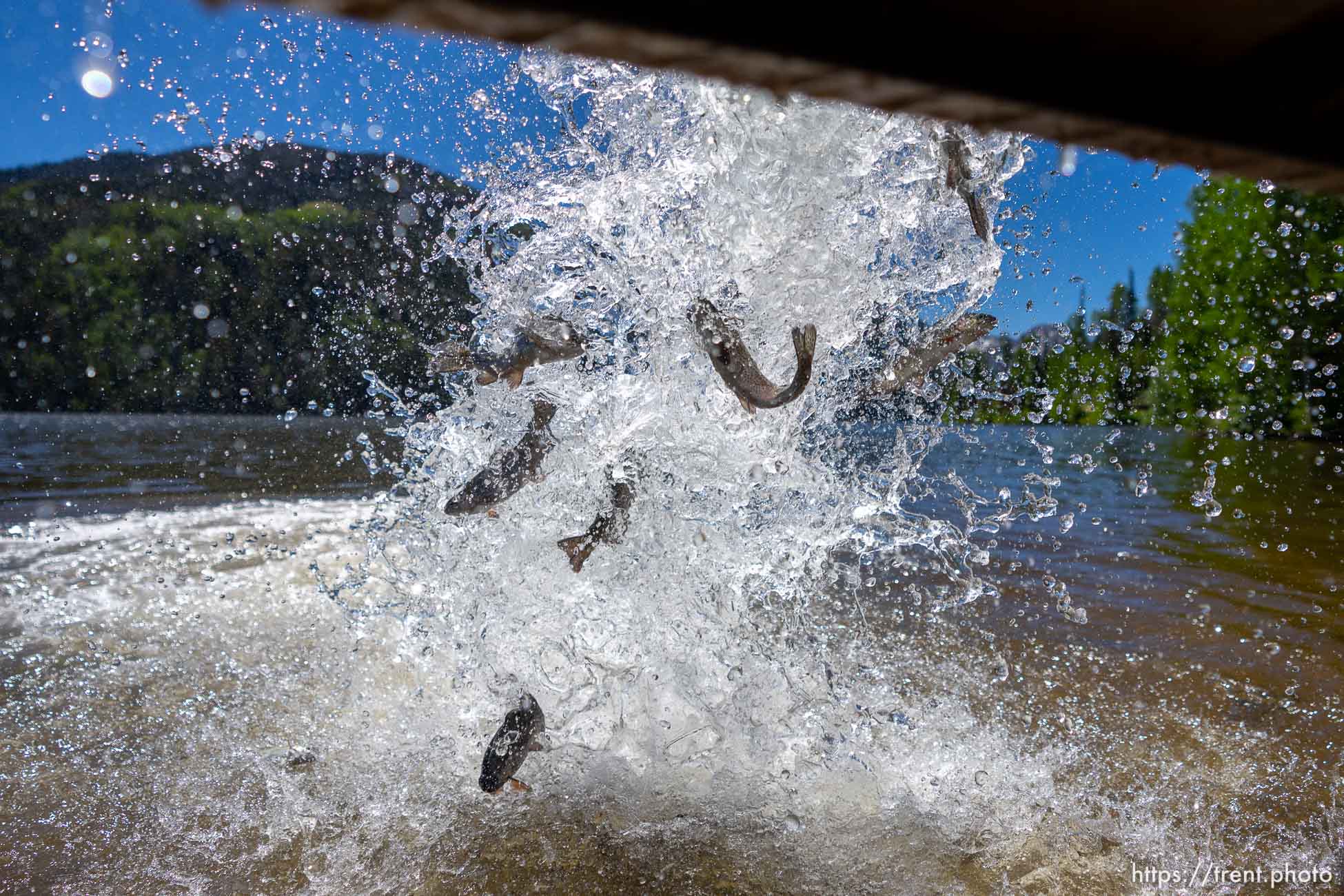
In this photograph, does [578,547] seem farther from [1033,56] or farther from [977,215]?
[1033,56]

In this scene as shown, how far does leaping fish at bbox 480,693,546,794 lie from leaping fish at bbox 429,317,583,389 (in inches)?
58.4

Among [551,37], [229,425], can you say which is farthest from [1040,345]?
[229,425]

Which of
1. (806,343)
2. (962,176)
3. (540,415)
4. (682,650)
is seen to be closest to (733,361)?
(806,343)

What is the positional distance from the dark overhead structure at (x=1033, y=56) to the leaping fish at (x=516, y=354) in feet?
8.93

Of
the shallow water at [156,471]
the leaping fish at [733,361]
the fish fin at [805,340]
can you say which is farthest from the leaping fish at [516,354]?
the shallow water at [156,471]

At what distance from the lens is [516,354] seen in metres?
3.37

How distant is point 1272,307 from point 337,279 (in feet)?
210

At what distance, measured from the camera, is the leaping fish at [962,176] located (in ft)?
11.3

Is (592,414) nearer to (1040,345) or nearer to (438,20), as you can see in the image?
(438,20)

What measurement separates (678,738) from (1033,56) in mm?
3477

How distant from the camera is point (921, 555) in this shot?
26.3 ft

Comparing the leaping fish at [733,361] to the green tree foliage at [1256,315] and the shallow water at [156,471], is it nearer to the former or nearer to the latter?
the shallow water at [156,471]

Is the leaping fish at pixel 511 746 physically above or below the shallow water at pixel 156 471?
below

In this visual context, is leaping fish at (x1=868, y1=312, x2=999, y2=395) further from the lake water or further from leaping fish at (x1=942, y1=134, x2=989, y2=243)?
the lake water
